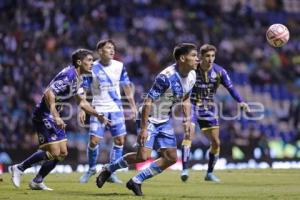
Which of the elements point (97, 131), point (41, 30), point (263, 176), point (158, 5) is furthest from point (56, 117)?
point (158, 5)

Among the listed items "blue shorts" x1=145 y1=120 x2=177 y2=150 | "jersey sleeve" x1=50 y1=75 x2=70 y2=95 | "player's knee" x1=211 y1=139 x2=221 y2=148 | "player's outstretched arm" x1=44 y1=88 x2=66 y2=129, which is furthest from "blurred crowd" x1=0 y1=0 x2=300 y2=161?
"blue shorts" x1=145 y1=120 x2=177 y2=150

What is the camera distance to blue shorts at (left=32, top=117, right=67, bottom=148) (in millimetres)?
13406

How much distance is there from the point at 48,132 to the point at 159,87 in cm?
247

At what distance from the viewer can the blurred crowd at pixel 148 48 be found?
2288 cm

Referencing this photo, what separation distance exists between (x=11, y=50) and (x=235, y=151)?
7.39 m

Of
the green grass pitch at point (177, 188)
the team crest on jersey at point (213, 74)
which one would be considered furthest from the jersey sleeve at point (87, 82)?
the team crest on jersey at point (213, 74)

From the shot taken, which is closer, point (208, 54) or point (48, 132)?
point (48, 132)

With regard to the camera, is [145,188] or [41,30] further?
[41,30]

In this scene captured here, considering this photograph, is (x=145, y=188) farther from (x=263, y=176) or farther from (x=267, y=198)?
(x=263, y=176)

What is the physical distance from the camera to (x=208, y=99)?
16453mm

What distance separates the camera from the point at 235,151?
23.2 m

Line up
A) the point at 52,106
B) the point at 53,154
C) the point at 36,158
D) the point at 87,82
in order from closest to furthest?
the point at 52,106
the point at 53,154
the point at 36,158
the point at 87,82

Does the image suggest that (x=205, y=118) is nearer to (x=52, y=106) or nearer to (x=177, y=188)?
(x=177, y=188)

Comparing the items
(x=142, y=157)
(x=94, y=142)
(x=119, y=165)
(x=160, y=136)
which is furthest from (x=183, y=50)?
(x=94, y=142)
